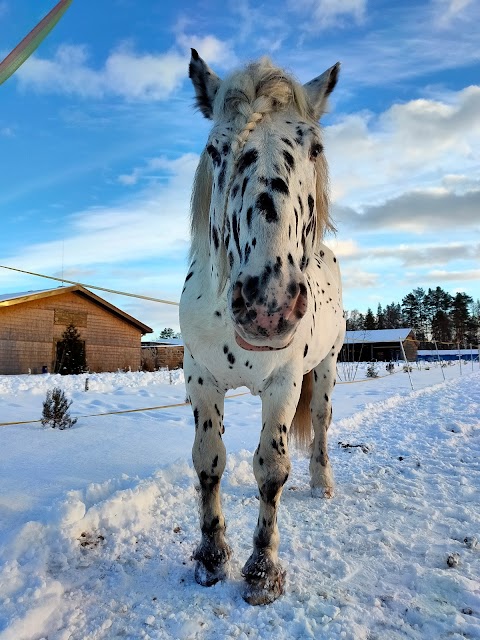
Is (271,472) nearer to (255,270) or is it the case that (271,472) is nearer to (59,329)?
(255,270)

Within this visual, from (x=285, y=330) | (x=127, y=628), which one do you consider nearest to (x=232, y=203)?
(x=285, y=330)

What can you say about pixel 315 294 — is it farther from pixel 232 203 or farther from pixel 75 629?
pixel 75 629

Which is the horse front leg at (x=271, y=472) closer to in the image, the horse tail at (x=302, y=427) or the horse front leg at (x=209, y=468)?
the horse front leg at (x=209, y=468)

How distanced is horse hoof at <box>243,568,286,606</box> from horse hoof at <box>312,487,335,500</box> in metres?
1.57

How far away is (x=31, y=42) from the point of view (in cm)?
267

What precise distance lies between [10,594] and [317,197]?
2.59 m

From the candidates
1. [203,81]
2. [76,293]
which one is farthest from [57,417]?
[76,293]

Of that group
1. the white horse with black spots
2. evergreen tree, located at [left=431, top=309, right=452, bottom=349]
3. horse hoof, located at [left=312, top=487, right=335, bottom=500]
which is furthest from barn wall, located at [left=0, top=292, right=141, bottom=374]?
evergreen tree, located at [left=431, top=309, right=452, bottom=349]

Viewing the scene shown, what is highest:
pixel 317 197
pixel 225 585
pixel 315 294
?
pixel 317 197

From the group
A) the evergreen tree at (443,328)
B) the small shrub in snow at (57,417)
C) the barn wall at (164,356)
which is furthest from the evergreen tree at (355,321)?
the small shrub in snow at (57,417)

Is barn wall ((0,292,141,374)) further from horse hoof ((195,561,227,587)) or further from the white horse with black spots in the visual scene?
horse hoof ((195,561,227,587))

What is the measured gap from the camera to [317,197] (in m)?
2.52

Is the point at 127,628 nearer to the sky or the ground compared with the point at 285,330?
nearer to the ground

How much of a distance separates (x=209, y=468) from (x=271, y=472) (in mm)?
404
